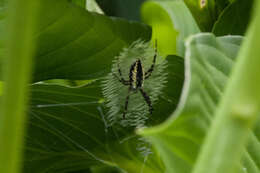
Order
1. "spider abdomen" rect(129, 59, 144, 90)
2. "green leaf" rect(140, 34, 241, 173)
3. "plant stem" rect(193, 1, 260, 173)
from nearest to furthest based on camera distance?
"plant stem" rect(193, 1, 260, 173)
"green leaf" rect(140, 34, 241, 173)
"spider abdomen" rect(129, 59, 144, 90)

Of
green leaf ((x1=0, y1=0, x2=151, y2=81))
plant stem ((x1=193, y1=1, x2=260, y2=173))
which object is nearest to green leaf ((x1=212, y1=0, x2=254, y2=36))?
green leaf ((x1=0, y1=0, x2=151, y2=81))

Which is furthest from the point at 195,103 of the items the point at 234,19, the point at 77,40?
the point at 234,19

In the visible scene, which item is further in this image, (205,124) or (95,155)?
(95,155)

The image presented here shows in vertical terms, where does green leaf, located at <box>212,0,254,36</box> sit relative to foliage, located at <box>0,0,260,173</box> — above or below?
above

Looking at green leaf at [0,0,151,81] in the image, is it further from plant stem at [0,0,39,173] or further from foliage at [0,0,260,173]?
plant stem at [0,0,39,173]

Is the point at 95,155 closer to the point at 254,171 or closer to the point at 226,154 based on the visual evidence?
the point at 254,171

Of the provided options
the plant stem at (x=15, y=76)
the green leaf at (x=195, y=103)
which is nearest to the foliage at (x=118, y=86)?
the green leaf at (x=195, y=103)

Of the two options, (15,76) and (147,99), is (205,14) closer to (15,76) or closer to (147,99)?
(147,99)

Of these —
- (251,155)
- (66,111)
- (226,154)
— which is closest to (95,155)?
(66,111)
